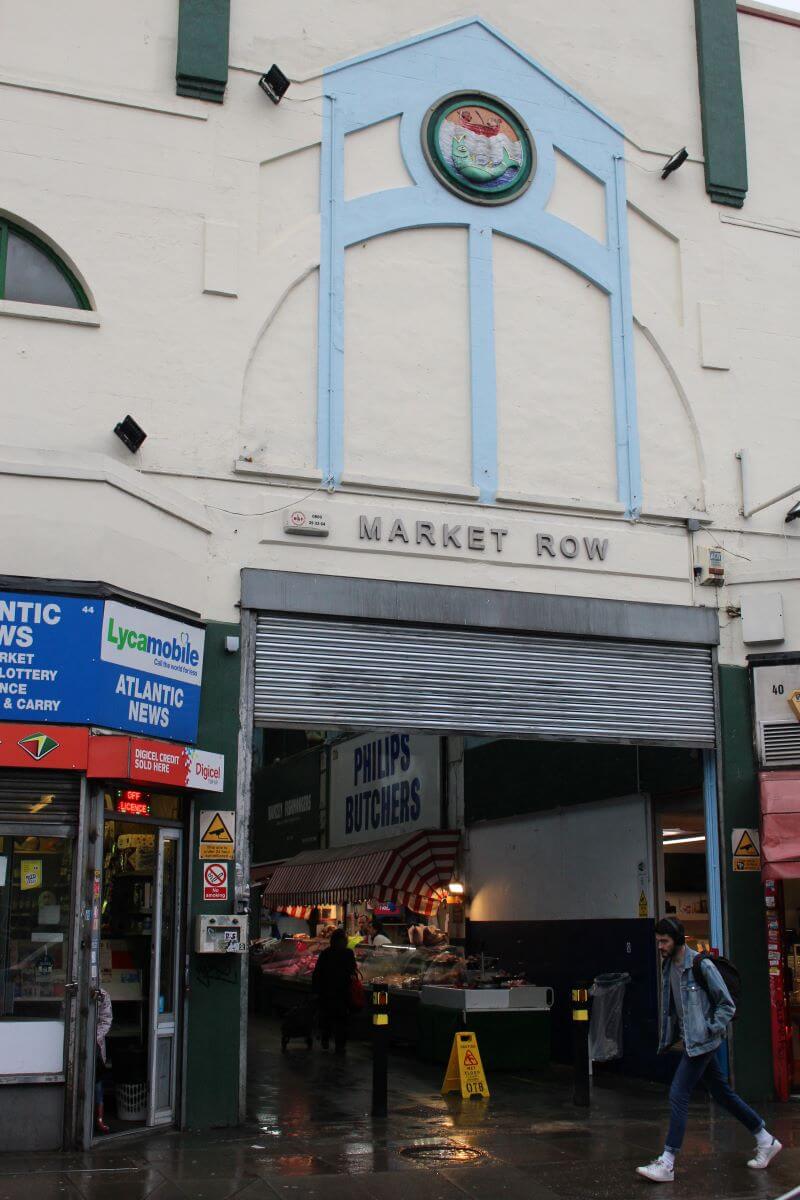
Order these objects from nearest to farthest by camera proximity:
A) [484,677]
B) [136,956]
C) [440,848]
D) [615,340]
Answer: [136,956]
[484,677]
[615,340]
[440,848]

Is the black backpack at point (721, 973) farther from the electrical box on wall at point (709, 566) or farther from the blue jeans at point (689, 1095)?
the electrical box on wall at point (709, 566)

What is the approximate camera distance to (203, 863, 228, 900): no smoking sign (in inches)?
451

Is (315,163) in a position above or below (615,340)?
above

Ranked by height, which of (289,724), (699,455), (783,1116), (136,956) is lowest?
(783,1116)

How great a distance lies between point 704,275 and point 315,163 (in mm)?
4712

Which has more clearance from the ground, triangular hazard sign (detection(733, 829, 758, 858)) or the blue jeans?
triangular hazard sign (detection(733, 829, 758, 858))

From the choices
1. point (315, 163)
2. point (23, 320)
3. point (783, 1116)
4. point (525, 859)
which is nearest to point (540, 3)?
point (315, 163)

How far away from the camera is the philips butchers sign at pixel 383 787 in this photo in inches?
806

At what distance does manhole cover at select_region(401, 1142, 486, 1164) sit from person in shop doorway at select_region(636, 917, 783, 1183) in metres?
1.45

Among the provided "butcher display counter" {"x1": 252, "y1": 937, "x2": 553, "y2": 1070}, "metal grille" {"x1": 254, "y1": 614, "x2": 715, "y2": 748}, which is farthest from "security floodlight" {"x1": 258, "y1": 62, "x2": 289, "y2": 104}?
"butcher display counter" {"x1": 252, "y1": 937, "x2": 553, "y2": 1070}

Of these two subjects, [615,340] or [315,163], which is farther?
[615,340]

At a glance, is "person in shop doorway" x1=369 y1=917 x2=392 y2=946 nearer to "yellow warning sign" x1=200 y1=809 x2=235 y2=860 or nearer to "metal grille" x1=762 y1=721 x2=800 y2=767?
"metal grille" x1=762 y1=721 x2=800 y2=767

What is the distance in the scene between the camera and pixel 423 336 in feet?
44.1

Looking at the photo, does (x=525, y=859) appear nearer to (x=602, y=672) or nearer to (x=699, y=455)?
(x=602, y=672)
